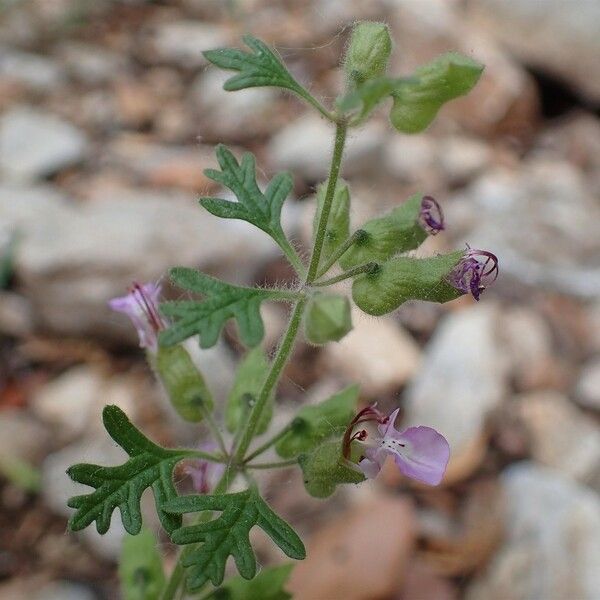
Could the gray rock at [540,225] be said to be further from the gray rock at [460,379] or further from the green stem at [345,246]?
the green stem at [345,246]

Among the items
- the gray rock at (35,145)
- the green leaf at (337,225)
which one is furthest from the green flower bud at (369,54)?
the gray rock at (35,145)

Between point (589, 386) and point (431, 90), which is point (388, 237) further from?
point (589, 386)

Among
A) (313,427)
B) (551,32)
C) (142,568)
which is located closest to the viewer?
(313,427)

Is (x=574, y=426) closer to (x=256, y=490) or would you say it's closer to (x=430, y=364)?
(x=430, y=364)

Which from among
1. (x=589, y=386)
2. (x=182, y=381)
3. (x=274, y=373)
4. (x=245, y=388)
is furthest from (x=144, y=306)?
(x=589, y=386)

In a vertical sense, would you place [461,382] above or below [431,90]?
below

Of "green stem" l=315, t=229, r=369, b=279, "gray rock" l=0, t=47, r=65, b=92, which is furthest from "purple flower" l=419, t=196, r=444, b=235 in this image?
"gray rock" l=0, t=47, r=65, b=92

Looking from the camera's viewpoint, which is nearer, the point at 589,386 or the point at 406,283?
the point at 406,283
